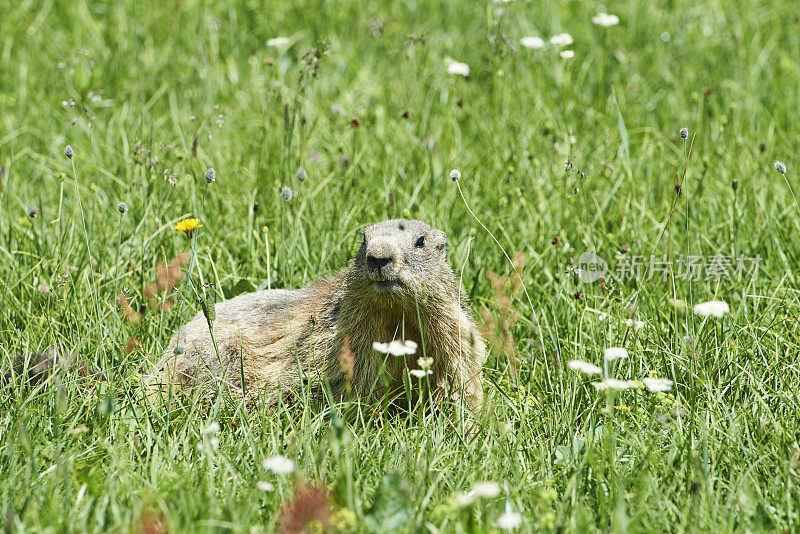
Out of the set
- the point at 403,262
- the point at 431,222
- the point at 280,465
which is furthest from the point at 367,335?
the point at 280,465

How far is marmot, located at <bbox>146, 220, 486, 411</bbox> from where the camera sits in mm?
3627

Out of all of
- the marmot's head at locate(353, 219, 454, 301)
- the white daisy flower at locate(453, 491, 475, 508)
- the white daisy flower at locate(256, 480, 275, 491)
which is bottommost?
the white daisy flower at locate(453, 491, 475, 508)

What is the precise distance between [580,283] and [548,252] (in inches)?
22.3

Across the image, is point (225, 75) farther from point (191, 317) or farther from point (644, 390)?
point (644, 390)

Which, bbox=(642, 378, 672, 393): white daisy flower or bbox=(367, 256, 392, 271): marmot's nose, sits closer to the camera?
bbox=(642, 378, 672, 393): white daisy flower

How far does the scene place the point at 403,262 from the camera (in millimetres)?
3596

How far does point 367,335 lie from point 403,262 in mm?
390

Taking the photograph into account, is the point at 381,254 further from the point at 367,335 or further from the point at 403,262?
the point at 367,335

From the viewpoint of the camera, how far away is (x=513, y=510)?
8.97ft

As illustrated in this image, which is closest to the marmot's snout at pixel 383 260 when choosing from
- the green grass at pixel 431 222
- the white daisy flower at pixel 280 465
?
the green grass at pixel 431 222

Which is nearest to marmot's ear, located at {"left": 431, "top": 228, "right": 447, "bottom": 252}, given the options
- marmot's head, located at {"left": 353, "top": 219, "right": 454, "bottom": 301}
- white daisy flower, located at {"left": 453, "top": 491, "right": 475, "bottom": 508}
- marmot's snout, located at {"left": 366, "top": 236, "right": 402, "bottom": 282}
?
marmot's head, located at {"left": 353, "top": 219, "right": 454, "bottom": 301}

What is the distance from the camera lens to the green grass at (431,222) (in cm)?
285

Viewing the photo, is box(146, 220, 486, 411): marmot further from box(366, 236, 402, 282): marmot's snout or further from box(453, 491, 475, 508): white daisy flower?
box(453, 491, 475, 508): white daisy flower

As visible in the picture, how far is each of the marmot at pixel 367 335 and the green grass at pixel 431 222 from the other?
138 mm
